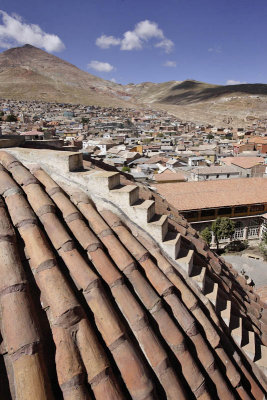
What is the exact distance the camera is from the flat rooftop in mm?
23078

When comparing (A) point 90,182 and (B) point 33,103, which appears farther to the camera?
(B) point 33,103

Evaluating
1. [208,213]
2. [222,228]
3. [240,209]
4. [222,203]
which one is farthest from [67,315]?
[240,209]

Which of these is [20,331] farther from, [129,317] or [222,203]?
[222,203]

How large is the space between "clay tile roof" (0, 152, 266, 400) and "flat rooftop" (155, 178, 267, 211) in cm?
1973

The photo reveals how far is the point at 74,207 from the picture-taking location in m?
2.91

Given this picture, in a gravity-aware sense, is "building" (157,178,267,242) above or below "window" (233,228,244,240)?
above

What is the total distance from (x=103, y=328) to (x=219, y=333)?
1437 mm

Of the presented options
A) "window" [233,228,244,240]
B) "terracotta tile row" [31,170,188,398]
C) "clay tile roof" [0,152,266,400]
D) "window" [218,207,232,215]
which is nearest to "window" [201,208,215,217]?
"window" [218,207,232,215]

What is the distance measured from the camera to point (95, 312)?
2062 millimetres

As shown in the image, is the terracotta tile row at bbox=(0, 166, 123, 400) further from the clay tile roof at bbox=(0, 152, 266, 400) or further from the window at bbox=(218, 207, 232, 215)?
the window at bbox=(218, 207, 232, 215)

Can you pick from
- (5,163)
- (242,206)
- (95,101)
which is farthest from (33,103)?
(5,163)

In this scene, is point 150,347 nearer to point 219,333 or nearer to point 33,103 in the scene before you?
point 219,333

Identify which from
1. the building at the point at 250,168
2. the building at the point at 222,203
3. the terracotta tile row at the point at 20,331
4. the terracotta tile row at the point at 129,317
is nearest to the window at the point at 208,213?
the building at the point at 222,203

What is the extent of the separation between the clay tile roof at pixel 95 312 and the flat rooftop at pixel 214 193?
1973 centimetres
